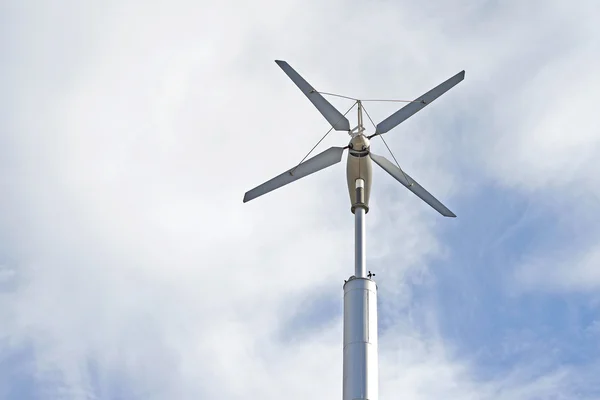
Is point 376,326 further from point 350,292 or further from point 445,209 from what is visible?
point 445,209

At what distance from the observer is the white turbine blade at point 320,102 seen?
135 ft

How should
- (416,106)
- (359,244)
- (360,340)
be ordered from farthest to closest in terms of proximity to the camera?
(416,106) → (359,244) → (360,340)

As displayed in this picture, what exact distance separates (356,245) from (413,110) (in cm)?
900

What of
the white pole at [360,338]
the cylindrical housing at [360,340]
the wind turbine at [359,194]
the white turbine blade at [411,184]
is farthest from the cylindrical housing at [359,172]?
the cylindrical housing at [360,340]

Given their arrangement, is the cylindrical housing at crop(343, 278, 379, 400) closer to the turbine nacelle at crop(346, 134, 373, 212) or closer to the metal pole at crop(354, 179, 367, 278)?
the metal pole at crop(354, 179, 367, 278)

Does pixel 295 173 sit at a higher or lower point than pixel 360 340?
higher

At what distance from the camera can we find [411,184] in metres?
42.2

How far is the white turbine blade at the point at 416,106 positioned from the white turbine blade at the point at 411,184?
154cm

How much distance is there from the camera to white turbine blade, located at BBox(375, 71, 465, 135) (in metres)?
41.7

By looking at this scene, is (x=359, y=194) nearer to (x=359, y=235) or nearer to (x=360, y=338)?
(x=359, y=235)

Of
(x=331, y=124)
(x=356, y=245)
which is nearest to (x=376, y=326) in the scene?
(x=356, y=245)

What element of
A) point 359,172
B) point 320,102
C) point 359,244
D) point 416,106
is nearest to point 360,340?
point 359,244

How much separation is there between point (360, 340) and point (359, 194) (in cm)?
809

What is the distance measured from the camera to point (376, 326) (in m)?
34.2
